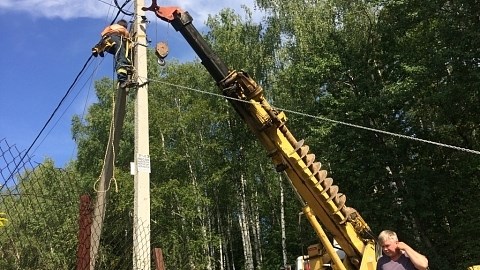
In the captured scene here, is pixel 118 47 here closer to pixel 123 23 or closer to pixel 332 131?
pixel 123 23

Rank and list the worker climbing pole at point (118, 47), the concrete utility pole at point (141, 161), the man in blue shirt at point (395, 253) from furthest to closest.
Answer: the worker climbing pole at point (118, 47)
the concrete utility pole at point (141, 161)
the man in blue shirt at point (395, 253)

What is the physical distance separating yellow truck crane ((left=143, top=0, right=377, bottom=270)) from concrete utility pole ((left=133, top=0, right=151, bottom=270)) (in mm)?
1144

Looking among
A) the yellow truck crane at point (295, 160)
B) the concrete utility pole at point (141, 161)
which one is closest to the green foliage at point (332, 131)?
the yellow truck crane at point (295, 160)

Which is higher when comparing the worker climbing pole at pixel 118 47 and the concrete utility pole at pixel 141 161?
the worker climbing pole at pixel 118 47

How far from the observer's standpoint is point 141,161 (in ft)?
17.4

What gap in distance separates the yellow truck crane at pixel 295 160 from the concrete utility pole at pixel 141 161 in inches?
45.0

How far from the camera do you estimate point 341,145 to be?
17859mm

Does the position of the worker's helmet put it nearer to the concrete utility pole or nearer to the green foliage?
the concrete utility pole

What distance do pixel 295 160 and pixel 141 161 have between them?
254 cm

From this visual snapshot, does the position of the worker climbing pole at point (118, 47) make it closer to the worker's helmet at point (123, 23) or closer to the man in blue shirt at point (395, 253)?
the worker's helmet at point (123, 23)

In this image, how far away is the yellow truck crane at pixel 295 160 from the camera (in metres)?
7.11

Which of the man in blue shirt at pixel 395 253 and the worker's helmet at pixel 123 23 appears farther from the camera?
the worker's helmet at pixel 123 23

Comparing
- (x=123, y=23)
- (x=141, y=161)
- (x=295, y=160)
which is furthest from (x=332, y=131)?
(x=141, y=161)

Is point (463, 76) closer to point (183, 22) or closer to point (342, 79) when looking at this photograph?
point (342, 79)
